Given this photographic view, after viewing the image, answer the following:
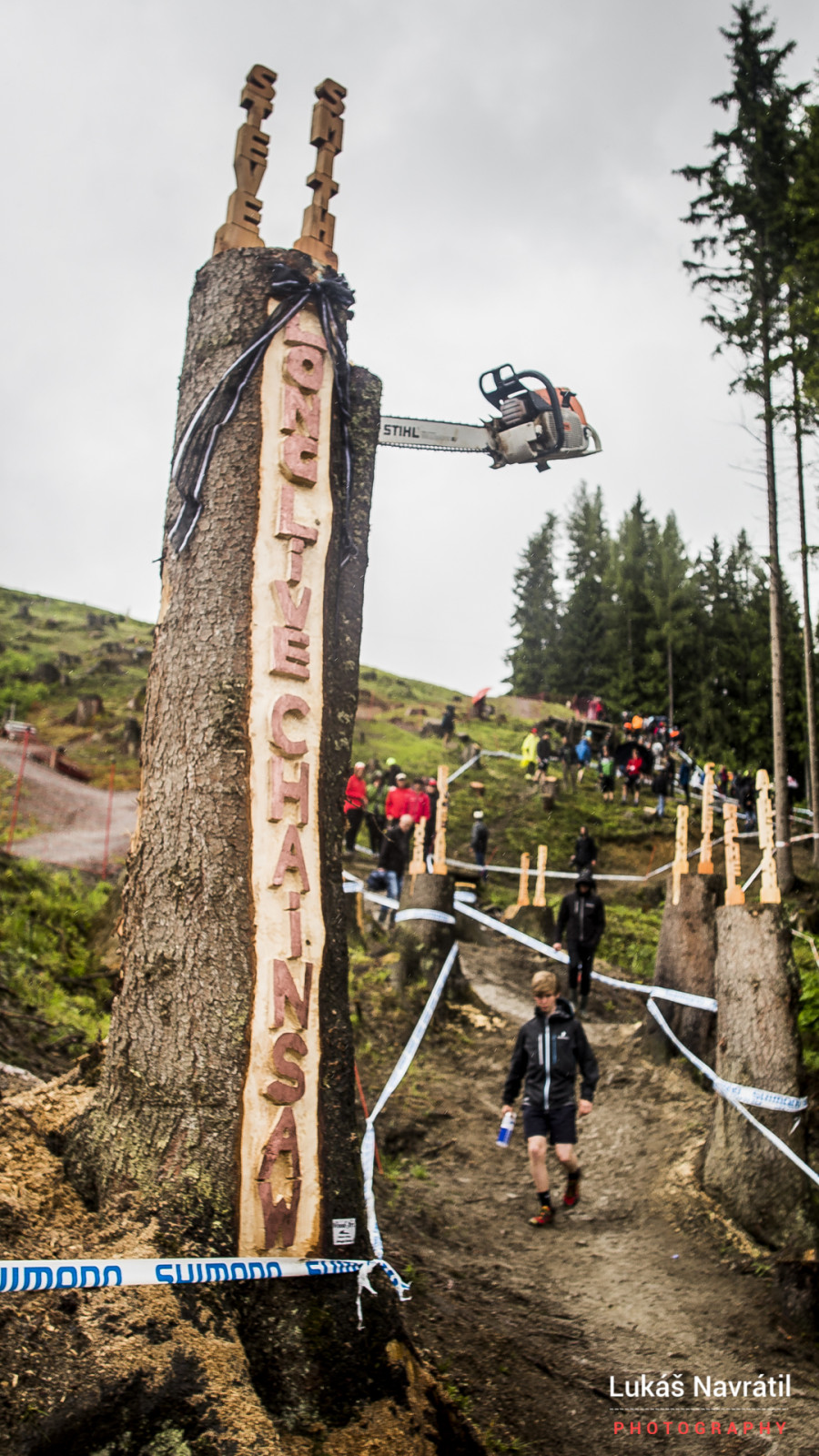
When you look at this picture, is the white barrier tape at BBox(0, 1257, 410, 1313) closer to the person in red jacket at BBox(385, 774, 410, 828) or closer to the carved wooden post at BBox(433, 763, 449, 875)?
the carved wooden post at BBox(433, 763, 449, 875)

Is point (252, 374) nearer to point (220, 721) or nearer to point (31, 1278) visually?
point (220, 721)

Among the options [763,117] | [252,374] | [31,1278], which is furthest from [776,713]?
[31,1278]

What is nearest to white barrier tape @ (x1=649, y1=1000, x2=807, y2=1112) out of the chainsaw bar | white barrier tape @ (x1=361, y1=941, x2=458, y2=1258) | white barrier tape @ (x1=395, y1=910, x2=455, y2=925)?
white barrier tape @ (x1=361, y1=941, x2=458, y2=1258)

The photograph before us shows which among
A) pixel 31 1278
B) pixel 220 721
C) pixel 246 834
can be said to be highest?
pixel 220 721

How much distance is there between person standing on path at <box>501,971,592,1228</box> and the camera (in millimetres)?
5711

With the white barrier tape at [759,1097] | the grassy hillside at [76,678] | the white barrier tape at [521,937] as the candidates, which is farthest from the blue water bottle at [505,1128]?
the grassy hillside at [76,678]

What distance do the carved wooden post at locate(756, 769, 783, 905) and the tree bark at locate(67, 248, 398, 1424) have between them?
3516mm

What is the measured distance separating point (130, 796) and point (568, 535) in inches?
1672

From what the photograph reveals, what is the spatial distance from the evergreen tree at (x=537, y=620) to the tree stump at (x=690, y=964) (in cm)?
4224

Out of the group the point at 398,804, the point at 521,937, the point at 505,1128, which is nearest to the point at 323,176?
the point at 505,1128

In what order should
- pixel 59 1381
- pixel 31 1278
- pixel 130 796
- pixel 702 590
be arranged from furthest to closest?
pixel 702 590 → pixel 130 796 → pixel 31 1278 → pixel 59 1381

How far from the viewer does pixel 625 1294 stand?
15.4 feet

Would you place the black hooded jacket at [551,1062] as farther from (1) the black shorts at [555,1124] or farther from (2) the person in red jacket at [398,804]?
(2) the person in red jacket at [398,804]

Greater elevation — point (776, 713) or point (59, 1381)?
point (776, 713)
